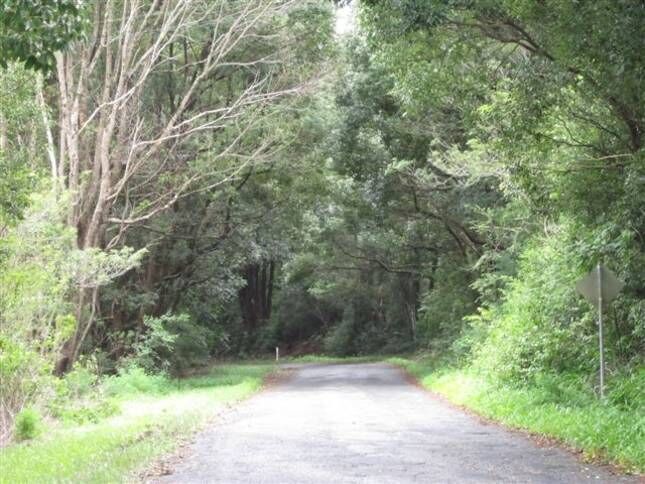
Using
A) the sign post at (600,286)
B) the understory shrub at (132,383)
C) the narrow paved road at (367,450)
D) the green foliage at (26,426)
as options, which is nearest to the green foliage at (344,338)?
the understory shrub at (132,383)

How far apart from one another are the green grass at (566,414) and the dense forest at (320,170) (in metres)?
0.36

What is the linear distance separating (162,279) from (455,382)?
1420 centimetres

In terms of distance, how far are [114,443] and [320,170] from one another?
20391mm

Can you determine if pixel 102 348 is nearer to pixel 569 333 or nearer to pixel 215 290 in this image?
pixel 215 290

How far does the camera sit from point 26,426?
47.0 ft

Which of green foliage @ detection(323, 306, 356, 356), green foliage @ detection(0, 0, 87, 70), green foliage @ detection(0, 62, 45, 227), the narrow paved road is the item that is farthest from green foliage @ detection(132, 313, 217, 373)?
green foliage @ detection(323, 306, 356, 356)

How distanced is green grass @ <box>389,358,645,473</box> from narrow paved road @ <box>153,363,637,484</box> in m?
0.40

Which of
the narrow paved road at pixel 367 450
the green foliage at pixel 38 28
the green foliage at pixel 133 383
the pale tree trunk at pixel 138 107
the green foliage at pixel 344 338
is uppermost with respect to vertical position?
the pale tree trunk at pixel 138 107

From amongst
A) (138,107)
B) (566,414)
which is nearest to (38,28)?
(566,414)

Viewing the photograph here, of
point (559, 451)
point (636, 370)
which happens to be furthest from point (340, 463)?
point (636, 370)

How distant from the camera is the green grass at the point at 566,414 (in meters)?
9.84

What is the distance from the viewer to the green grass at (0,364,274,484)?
9250 millimetres

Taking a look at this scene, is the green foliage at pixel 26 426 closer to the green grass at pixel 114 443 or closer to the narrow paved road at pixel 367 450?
the green grass at pixel 114 443

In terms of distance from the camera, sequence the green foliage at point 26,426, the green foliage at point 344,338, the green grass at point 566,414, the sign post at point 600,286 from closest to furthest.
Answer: the green grass at point 566,414 < the sign post at point 600,286 < the green foliage at point 26,426 < the green foliage at point 344,338
